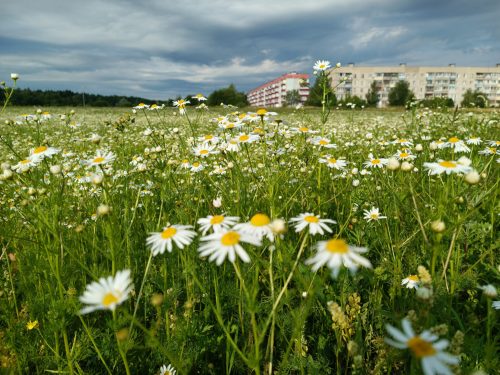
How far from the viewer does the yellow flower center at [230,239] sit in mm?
1044

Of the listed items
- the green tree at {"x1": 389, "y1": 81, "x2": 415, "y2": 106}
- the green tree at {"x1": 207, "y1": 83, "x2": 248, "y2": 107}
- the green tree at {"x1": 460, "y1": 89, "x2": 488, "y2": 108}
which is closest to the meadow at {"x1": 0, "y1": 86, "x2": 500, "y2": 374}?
the green tree at {"x1": 460, "y1": 89, "x2": 488, "y2": 108}

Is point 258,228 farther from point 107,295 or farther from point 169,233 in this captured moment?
point 107,295

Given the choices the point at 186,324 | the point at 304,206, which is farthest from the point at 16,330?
the point at 304,206

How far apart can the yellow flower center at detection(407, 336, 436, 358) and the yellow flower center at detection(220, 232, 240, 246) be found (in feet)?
1.77

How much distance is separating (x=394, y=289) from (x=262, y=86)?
420 feet

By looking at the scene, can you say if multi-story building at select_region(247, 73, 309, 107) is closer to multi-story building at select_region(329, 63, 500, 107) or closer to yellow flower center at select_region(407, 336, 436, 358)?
multi-story building at select_region(329, 63, 500, 107)

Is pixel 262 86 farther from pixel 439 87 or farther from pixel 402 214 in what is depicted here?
pixel 402 214

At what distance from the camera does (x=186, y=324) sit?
5.20ft

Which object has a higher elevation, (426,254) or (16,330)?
(426,254)

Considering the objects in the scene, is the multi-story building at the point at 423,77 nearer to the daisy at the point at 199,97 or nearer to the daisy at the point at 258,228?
the daisy at the point at 199,97

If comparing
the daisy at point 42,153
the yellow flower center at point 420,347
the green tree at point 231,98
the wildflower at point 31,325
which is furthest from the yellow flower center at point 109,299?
the green tree at point 231,98

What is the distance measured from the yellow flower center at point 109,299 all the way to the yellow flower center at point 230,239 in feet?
1.16

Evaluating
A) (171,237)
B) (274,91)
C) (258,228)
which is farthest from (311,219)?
(274,91)

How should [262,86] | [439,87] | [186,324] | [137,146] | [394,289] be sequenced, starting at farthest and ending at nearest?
[262,86] → [439,87] → [137,146] → [394,289] → [186,324]
